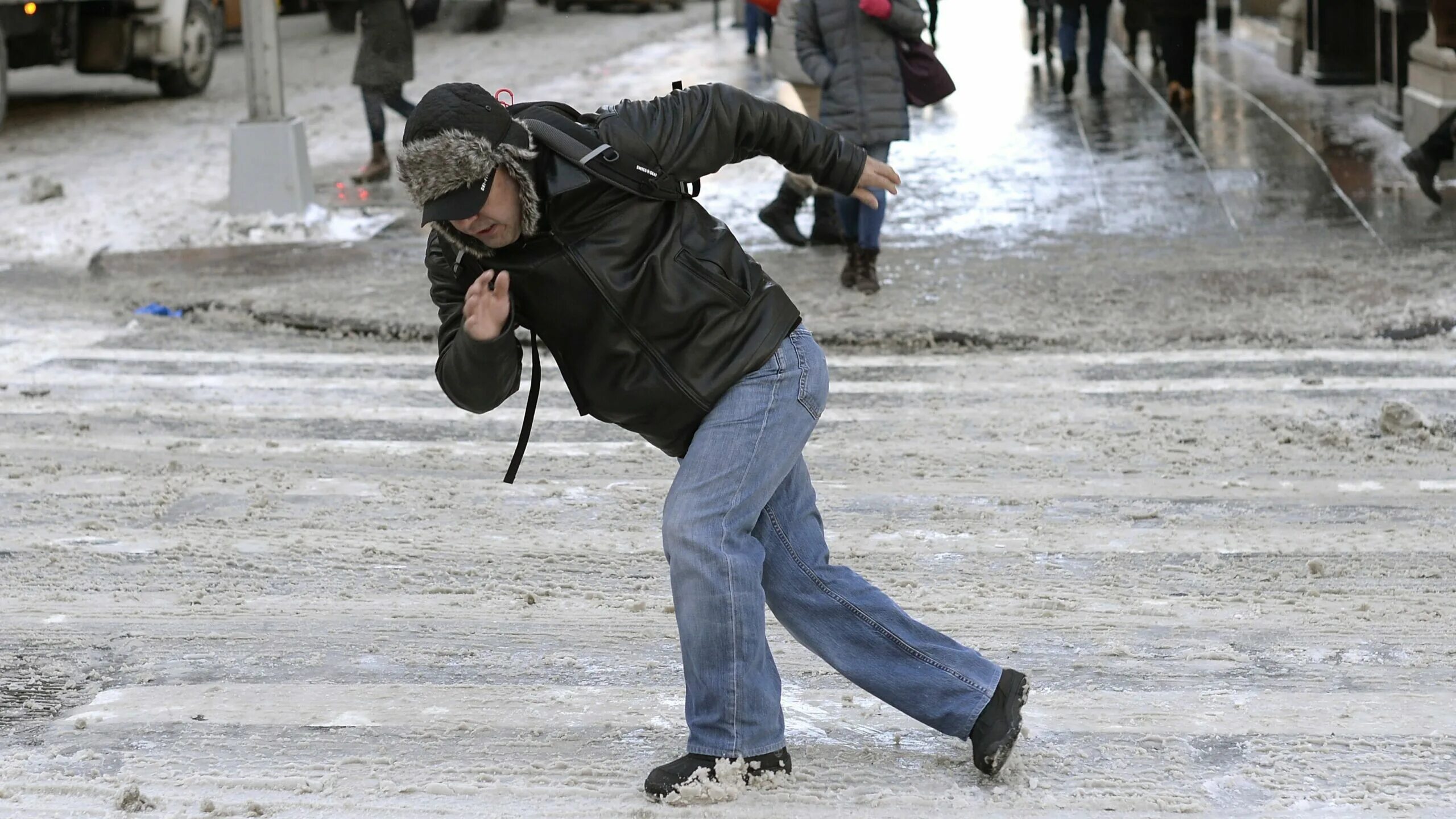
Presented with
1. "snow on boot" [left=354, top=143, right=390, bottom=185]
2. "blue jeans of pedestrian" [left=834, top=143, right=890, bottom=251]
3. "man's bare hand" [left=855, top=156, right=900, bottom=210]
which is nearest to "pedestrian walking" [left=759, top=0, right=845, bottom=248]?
"blue jeans of pedestrian" [left=834, top=143, right=890, bottom=251]

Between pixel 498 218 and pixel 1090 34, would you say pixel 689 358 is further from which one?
pixel 1090 34

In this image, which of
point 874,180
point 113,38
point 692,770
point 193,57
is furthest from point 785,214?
point 193,57

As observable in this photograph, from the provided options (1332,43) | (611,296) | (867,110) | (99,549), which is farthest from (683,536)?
(1332,43)

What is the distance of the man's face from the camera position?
130 inches

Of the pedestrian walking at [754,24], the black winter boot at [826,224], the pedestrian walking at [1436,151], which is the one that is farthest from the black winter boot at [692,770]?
the pedestrian walking at [754,24]

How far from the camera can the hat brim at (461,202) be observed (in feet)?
10.7

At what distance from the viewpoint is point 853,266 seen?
9.14 metres

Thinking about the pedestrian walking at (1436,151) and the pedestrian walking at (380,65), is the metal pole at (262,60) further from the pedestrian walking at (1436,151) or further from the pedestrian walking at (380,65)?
the pedestrian walking at (1436,151)

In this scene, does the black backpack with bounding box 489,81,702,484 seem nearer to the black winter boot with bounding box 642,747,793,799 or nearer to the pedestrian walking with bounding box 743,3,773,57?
the black winter boot with bounding box 642,747,793,799

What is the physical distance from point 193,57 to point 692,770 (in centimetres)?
1648

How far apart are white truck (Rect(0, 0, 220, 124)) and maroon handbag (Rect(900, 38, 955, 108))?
9.90 m

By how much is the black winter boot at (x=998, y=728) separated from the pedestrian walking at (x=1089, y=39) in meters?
13.2

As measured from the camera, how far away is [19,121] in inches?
665

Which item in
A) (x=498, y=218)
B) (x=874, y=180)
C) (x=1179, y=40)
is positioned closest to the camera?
(x=498, y=218)
